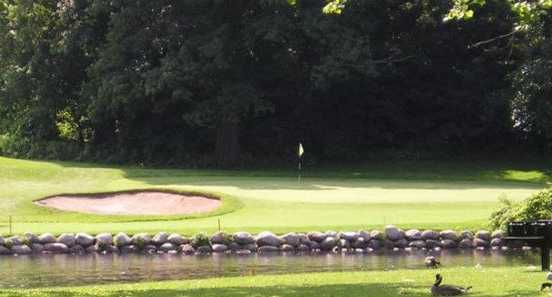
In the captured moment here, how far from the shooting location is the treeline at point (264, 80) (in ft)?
157

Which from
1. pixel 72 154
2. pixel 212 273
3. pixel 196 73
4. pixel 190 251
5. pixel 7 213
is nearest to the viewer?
pixel 212 273

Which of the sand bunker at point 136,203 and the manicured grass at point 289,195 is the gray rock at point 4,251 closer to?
the manicured grass at point 289,195

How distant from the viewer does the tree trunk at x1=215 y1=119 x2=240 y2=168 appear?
51188 millimetres

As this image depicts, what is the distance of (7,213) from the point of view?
2920 centimetres

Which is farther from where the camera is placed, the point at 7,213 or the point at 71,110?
the point at 71,110

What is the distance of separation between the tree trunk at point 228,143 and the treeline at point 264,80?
79 millimetres

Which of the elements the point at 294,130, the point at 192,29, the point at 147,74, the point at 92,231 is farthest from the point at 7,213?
the point at 294,130

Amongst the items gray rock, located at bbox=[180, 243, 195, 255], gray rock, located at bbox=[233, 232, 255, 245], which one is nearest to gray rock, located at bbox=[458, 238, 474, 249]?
gray rock, located at bbox=[233, 232, 255, 245]

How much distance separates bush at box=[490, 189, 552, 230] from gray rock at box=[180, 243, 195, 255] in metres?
7.94

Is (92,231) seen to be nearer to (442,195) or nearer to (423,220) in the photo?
(423,220)

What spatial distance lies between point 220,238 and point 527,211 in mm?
8075

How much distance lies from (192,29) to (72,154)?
426 inches

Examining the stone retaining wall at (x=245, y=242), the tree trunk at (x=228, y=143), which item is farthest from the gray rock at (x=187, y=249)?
the tree trunk at (x=228, y=143)

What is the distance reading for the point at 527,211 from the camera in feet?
79.5
